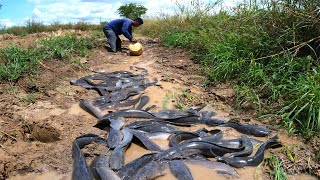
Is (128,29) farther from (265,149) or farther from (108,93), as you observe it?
(265,149)

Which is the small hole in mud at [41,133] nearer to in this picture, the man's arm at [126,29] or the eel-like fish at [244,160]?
the eel-like fish at [244,160]

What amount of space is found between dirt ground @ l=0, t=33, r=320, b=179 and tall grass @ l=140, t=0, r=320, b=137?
31cm

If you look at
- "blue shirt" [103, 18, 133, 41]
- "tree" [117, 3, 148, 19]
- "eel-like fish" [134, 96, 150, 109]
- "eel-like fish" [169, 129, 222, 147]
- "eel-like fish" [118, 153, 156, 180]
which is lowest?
"eel-like fish" [118, 153, 156, 180]

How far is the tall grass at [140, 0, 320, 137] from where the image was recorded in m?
4.84

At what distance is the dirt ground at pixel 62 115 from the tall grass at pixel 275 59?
1.02 feet

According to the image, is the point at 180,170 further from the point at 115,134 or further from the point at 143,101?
the point at 143,101

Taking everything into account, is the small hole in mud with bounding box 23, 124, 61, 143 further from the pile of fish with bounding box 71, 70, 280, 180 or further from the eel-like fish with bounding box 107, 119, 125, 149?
the eel-like fish with bounding box 107, 119, 125, 149

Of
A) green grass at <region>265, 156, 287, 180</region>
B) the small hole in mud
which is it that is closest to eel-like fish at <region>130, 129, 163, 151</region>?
the small hole in mud

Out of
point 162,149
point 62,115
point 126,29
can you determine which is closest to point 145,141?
point 162,149

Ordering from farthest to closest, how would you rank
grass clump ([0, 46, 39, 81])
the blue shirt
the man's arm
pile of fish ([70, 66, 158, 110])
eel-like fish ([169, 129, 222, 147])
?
Answer: the blue shirt < the man's arm < grass clump ([0, 46, 39, 81]) < pile of fish ([70, 66, 158, 110]) < eel-like fish ([169, 129, 222, 147])

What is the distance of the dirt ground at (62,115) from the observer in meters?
3.78

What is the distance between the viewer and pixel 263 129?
15.7 feet

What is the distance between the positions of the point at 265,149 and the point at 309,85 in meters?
1.30

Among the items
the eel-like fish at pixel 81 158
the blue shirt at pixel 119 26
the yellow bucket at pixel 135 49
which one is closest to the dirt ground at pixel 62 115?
the eel-like fish at pixel 81 158
